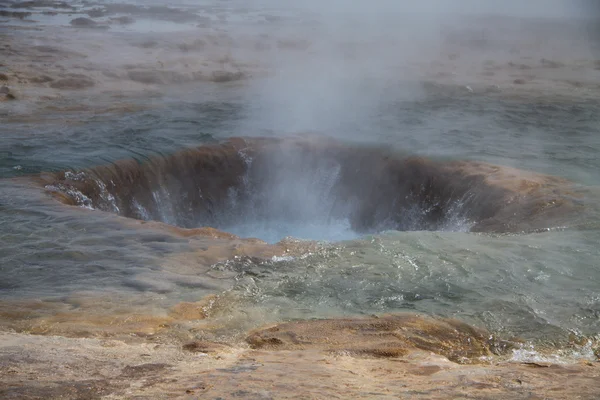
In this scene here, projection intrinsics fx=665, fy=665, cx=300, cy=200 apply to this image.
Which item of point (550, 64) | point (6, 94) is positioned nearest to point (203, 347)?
point (6, 94)

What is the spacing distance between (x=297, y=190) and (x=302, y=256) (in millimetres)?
3879

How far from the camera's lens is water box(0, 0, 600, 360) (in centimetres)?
459

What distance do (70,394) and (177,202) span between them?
5.76 meters

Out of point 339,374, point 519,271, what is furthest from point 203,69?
point 339,374

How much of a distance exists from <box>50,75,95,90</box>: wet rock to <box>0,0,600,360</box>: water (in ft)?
7.41

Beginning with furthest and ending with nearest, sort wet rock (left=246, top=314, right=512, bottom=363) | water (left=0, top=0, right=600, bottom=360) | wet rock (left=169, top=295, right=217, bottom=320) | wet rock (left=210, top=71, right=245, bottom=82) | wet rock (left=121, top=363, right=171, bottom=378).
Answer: wet rock (left=210, top=71, right=245, bottom=82) → water (left=0, top=0, right=600, bottom=360) → wet rock (left=169, top=295, right=217, bottom=320) → wet rock (left=246, top=314, right=512, bottom=363) → wet rock (left=121, top=363, right=171, bottom=378)

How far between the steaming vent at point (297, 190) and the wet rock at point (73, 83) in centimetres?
447

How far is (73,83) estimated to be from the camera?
12.2 metres

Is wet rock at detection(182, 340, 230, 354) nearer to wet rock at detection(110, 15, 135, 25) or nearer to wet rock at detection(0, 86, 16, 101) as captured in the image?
wet rock at detection(0, 86, 16, 101)

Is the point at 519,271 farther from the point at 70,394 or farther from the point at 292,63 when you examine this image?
the point at 292,63

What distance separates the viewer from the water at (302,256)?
4590mm

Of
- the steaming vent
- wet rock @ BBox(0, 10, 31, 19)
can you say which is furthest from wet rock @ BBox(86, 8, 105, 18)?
the steaming vent

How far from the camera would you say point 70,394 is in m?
2.82

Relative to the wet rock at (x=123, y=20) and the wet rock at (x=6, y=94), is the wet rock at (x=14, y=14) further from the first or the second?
the wet rock at (x=6, y=94)
